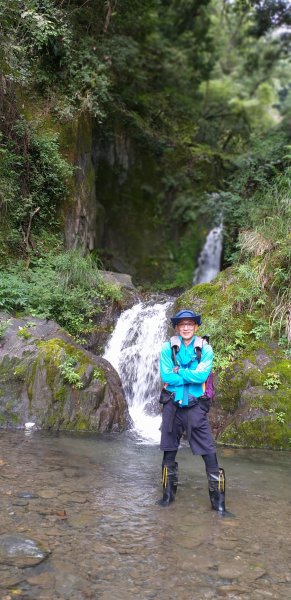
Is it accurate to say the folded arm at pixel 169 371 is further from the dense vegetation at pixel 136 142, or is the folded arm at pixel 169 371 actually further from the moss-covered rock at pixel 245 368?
the dense vegetation at pixel 136 142

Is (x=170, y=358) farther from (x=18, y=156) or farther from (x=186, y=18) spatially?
(x=186, y=18)

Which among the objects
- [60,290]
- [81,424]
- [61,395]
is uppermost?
[60,290]

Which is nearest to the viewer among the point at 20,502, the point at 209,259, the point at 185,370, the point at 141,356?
the point at 20,502

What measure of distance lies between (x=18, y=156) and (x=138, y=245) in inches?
248

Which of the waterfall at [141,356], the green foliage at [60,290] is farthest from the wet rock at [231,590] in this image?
the green foliage at [60,290]

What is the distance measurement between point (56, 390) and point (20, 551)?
3.67 metres

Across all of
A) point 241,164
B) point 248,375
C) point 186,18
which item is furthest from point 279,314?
point 186,18

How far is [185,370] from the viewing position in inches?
157

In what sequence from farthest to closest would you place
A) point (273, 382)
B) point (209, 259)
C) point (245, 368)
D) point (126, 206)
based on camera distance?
point (126, 206) → point (209, 259) → point (245, 368) → point (273, 382)

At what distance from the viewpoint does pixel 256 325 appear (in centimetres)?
755

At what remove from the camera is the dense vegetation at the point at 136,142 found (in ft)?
28.3

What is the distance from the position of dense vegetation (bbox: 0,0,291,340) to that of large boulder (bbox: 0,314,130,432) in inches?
49.0

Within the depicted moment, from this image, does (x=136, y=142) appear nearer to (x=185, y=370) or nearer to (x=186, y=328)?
(x=186, y=328)

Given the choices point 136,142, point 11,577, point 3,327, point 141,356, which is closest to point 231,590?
point 11,577
